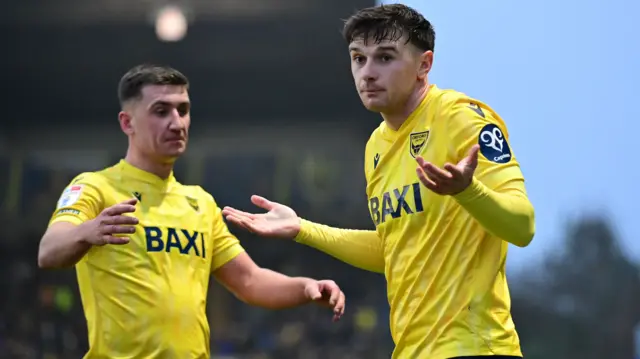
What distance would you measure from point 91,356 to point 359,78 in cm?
171

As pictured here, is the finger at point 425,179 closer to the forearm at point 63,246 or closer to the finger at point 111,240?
the finger at point 111,240

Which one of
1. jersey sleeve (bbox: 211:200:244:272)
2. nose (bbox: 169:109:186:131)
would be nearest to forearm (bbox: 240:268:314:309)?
jersey sleeve (bbox: 211:200:244:272)

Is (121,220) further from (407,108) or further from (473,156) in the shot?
(473,156)

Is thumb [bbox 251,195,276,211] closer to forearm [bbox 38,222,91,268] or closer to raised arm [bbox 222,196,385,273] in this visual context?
raised arm [bbox 222,196,385,273]

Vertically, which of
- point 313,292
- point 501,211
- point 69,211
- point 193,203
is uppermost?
point 501,211

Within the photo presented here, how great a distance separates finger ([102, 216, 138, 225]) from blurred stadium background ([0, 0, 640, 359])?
511cm

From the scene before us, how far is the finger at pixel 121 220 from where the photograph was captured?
3.30 metres

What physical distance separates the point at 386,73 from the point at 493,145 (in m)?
0.48

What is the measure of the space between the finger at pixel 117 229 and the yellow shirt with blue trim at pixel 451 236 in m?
0.91

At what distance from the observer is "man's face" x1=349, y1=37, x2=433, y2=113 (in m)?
3.12

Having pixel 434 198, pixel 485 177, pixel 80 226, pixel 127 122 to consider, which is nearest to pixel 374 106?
pixel 434 198

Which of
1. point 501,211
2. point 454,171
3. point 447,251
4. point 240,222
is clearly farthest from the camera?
point 240,222

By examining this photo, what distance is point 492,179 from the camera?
2.81 metres

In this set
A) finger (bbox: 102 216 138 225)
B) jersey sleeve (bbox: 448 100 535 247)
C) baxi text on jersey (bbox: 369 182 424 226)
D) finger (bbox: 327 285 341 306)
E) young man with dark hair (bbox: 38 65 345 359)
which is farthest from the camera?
young man with dark hair (bbox: 38 65 345 359)
